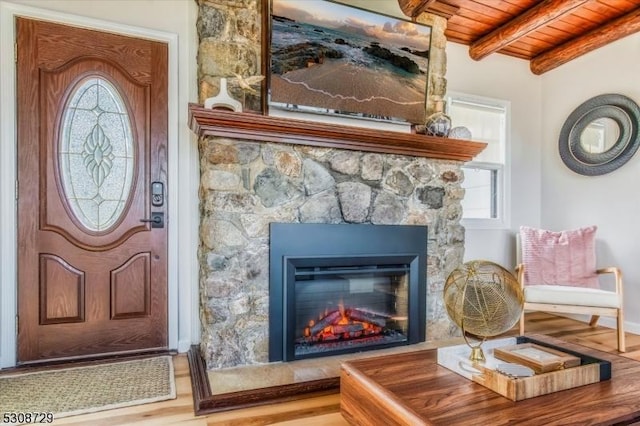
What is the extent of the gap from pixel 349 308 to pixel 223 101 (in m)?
1.58

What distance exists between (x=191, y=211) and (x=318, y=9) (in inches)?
63.7

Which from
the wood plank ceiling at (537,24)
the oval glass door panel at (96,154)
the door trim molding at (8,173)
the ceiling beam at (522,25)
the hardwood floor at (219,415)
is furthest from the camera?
the wood plank ceiling at (537,24)

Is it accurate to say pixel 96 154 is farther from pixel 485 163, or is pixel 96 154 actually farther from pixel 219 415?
pixel 485 163

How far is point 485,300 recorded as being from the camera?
1.44m

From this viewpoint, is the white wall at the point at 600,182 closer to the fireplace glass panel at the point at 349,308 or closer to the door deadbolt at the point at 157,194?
the fireplace glass panel at the point at 349,308

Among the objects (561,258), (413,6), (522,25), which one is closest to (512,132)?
(522,25)

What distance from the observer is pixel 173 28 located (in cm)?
262

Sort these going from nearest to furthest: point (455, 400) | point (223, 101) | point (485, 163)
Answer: point (455, 400)
point (223, 101)
point (485, 163)

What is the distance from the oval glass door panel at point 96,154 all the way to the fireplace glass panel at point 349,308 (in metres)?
1.35

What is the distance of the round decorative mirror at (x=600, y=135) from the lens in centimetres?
330

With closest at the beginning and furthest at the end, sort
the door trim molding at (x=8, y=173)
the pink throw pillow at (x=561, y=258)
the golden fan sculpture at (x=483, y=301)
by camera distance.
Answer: the golden fan sculpture at (x=483, y=301), the door trim molding at (x=8, y=173), the pink throw pillow at (x=561, y=258)

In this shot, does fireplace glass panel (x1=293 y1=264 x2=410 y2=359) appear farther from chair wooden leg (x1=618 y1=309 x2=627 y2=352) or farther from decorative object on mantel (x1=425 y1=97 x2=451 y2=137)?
chair wooden leg (x1=618 y1=309 x2=627 y2=352)

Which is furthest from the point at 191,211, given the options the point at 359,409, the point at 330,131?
the point at 359,409

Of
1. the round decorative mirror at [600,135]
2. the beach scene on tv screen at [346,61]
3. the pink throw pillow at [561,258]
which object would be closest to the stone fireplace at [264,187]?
the beach scene on tv screen at [346,61]
